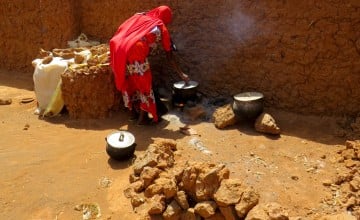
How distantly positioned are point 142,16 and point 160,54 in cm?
88

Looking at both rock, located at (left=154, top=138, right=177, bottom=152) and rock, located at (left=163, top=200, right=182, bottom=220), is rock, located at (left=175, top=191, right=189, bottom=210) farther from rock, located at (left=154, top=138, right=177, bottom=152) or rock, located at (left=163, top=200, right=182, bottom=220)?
rock, located at (left=154, top=138, right=177, bottom=152)

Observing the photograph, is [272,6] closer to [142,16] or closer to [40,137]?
[142,16]

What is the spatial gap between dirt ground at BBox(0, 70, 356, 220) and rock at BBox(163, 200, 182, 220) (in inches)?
13.7

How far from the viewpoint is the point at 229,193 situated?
3420 millimetres

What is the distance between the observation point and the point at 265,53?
5305mm

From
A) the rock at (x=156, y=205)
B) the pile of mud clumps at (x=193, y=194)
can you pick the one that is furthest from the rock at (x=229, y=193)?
the rock at (x=156, y=205)

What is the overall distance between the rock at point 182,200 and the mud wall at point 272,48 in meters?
2.28

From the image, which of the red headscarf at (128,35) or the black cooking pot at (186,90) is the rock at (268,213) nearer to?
the black cooking pot at (186,90)

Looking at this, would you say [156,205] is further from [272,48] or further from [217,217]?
[272,48]

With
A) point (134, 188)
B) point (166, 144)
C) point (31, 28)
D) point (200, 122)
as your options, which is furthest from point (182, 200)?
point (31, 28)

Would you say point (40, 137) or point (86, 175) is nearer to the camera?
point (86, 175)

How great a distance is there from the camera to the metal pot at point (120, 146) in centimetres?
450

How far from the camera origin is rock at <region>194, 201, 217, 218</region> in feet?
11.4

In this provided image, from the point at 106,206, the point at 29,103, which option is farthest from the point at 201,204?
the point at 29,103
